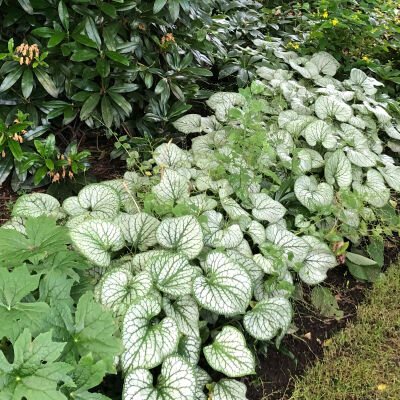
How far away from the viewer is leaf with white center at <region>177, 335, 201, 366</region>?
165 centimetres

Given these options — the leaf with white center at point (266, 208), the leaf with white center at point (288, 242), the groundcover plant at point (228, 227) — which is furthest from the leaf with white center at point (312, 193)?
the leaf with white center at point (288, 242)

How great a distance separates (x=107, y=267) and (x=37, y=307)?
0.53m

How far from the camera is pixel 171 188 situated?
2.13m

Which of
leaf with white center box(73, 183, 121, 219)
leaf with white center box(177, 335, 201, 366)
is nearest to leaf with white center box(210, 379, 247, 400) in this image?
leaf with white center box(177, 335, 201, 366)

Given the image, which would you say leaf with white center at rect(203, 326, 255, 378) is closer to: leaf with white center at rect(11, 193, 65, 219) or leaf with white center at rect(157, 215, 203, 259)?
leaf with white center at rect(157, 215, 203, 259)

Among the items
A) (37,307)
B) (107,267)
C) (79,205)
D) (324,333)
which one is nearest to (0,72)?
(79,205)

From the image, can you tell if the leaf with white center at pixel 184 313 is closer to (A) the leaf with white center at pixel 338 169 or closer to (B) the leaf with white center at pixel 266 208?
(B) the leaf with white center at pixel 266 208

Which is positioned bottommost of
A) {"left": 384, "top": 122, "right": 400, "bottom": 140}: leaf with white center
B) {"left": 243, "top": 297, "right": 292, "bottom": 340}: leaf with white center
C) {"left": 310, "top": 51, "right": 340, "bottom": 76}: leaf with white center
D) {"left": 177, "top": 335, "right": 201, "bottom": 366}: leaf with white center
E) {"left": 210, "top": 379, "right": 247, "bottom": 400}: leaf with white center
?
{"left": 210, "top": 379, "right": 247, "bottom": 400}: leaf with white center

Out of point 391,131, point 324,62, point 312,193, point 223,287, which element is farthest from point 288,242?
point 324,62

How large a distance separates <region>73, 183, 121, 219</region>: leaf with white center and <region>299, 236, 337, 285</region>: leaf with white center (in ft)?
3.05

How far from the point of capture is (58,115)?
2574mm

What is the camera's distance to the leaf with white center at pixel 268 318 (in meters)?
1.77

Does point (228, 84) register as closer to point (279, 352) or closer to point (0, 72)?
point (0, 72)

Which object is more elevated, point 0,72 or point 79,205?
point 0,72
